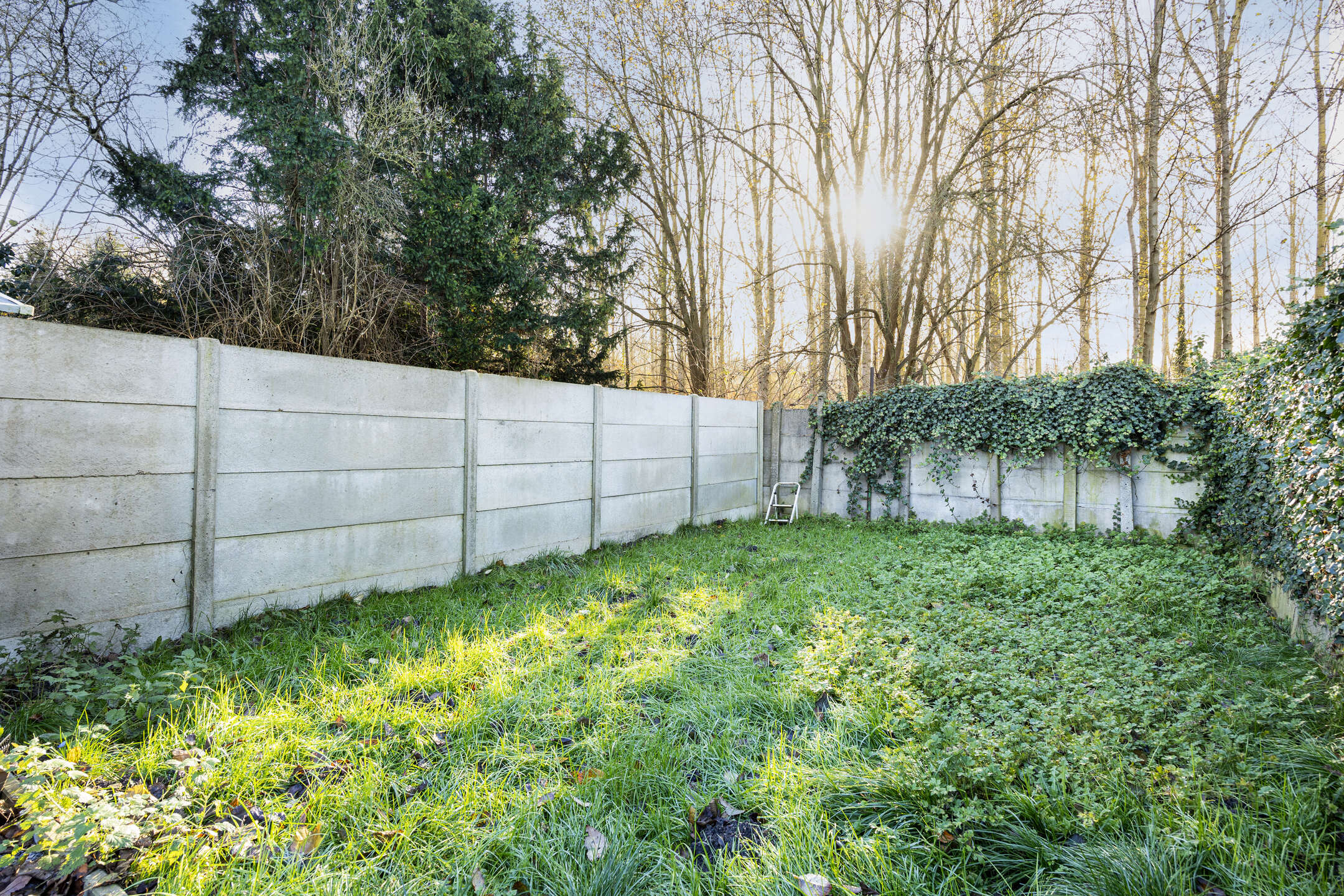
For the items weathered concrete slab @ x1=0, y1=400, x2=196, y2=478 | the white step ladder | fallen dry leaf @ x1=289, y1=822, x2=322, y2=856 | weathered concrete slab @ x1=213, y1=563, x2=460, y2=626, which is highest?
weathered concrete slab @ x1=0, y1=400, x2=196, y2=478

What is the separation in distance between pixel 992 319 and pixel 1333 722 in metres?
8.76

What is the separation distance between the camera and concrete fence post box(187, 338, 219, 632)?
2904 mm

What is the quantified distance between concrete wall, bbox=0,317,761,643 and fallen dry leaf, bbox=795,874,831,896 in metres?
3.12

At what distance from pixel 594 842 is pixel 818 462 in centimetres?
704

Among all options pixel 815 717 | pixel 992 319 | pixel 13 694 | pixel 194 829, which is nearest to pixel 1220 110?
pixel 992 319

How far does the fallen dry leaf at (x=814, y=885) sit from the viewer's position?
1331 millimetres

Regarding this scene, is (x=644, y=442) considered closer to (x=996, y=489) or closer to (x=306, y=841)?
(x=996, y=489)

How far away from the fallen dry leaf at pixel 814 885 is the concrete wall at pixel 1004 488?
6638 mm

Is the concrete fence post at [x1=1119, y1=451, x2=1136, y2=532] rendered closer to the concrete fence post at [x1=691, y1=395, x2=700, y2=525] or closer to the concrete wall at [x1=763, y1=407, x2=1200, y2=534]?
the concrete wall at [x1=763, y1=407, x2=1200, y2=534]

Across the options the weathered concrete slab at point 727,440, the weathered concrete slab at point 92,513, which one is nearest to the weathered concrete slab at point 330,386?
the weathered concrete slab at point 92,513

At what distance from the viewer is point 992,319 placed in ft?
31.1

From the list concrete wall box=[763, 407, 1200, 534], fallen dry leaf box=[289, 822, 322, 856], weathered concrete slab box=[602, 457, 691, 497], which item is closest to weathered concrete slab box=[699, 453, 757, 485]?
weathered concrete slab box=[602, 457, 691, 497]

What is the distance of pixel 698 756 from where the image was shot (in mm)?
1986

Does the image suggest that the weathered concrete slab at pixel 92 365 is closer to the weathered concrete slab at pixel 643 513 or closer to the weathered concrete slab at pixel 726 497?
the weathered concrete slab at pixel 643 513
